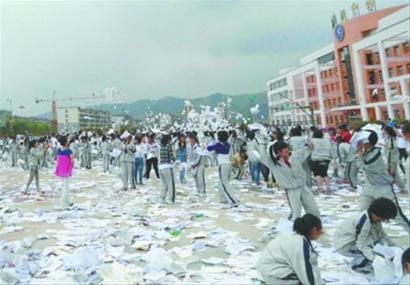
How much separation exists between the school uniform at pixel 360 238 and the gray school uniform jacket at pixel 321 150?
4.14 metres

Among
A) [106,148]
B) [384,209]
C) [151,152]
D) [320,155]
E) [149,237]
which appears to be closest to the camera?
[384,209]

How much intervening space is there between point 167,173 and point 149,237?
258 centimetres

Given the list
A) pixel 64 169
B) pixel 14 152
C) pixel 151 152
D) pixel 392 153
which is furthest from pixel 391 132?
pixel 14 152

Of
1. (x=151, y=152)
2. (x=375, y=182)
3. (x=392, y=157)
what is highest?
(x=151, y=152)

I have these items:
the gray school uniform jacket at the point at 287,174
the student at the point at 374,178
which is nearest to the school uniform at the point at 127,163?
the gray school uniform jacket at the point at 287,174

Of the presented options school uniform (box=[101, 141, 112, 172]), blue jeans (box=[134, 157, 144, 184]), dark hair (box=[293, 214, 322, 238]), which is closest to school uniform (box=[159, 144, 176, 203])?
blue jeans (box=[134, 157, 144, 184])

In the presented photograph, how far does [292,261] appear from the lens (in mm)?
2885

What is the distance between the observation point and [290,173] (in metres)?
4.77

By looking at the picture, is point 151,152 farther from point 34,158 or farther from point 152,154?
point 34,158

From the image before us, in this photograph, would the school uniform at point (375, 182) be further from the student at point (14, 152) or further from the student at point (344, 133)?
the student at point (14, 152)

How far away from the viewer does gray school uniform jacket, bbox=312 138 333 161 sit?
25.1 feet

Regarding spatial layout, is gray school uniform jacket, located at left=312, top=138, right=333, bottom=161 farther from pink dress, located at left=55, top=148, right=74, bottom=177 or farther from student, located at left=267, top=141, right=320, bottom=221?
pink dress, located at left=55, top=148, right=74, bottom=177

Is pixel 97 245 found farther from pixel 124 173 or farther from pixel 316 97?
pixel 316 97

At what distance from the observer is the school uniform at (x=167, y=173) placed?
24.5 ft
